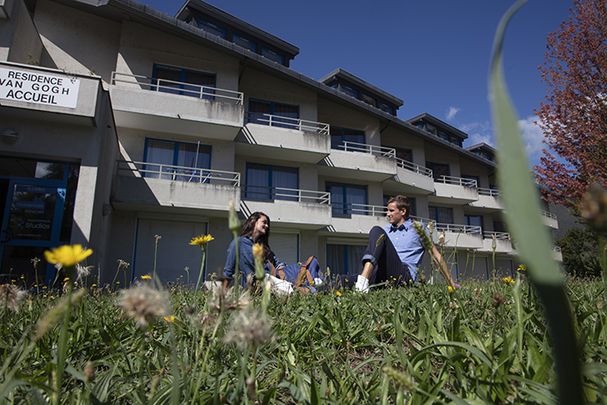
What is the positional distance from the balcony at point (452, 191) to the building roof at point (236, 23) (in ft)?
35.8

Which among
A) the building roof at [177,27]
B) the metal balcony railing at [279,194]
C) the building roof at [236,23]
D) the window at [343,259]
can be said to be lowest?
the window at [343,259]

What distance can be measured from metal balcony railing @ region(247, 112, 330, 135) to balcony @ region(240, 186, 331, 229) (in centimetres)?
274

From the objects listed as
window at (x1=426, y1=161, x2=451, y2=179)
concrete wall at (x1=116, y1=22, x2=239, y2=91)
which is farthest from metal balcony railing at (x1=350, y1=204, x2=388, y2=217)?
concrete wall at (x1=116, y1=22, x2=239, y2=91)

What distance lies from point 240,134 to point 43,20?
733 cm

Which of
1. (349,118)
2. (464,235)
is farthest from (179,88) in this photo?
(464,235)

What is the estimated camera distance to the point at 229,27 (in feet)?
59.6

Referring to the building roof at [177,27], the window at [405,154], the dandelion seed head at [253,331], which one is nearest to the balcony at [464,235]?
the window at [405,154]

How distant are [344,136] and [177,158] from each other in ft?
27.9

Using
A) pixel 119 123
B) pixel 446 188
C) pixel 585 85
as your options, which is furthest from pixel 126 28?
pixel 446 188

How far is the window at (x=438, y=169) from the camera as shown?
23.2 metres

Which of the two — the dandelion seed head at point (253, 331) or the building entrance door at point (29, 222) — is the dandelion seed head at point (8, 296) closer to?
the dandelion seed head at point (253, 331)

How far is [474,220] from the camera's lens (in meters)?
25.3

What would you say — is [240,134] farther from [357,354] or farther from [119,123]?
[357,354]

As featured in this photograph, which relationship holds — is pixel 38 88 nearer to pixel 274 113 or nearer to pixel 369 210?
pixel 274 113
